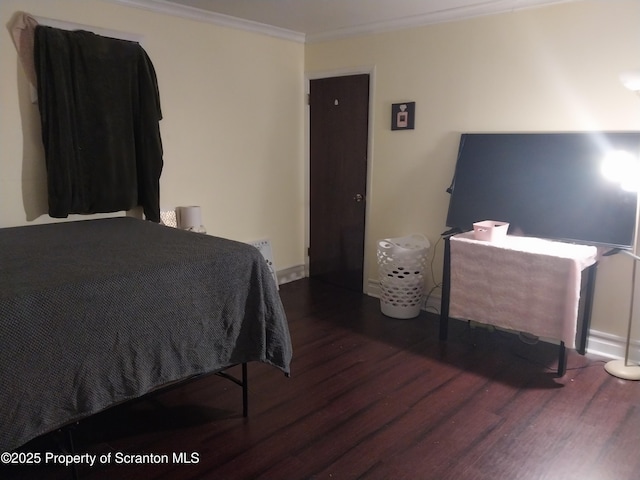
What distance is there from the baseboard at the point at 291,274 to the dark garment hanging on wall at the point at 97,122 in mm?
1487

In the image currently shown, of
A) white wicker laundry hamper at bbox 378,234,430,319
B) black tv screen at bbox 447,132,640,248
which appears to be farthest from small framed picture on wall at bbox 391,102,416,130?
white wicker laundry hamper at bbox 378,234,430,319

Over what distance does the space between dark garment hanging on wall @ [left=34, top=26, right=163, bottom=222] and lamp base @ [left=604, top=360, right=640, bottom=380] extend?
3.13 metres

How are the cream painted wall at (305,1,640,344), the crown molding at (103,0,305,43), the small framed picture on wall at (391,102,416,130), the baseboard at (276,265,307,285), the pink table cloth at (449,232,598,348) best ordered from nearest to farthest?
the pink table cloth at (449,232,598,348)
the cream painted wall at (305,1,640,344)
the crown molding at (103,0,305,43)
the small framed picture on wall at (391,102,416,130)
the baseboard at (276,265,307,285)

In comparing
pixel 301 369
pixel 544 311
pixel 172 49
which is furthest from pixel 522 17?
pixel 301 369

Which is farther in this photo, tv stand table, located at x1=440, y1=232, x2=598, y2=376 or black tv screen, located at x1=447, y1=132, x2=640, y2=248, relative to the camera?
black tv screen, located at x1=447, y1=132, x2=640, y2=248

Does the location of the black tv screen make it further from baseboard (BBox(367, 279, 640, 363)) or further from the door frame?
the door frame

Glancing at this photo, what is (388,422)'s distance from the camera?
2.40m

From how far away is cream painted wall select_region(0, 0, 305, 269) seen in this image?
3004 mm

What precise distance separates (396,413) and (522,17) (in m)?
2.64

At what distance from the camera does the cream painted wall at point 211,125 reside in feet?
9.86

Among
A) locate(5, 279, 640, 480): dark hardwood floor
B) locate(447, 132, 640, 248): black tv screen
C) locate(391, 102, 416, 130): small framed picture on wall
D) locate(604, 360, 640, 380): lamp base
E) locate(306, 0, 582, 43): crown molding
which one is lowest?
locate(5, 279, 640, 480): dark hardwood floor

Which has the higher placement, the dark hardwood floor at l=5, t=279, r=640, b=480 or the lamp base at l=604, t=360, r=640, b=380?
the lamp base at l=604, t=360, r=640, b=380

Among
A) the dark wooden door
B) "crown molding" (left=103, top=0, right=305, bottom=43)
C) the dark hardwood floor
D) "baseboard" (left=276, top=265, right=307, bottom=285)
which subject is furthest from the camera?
"baseboard" (left=276, top=265, right=307, bottom=285)

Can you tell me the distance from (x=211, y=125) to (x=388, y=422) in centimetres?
269
